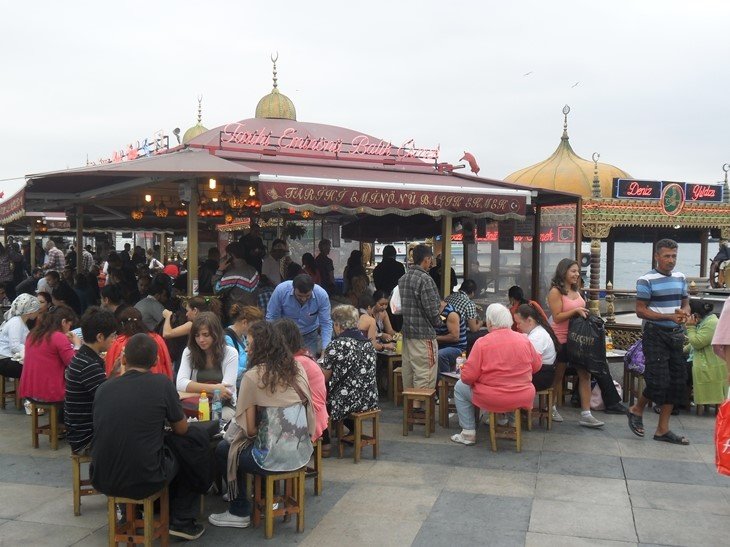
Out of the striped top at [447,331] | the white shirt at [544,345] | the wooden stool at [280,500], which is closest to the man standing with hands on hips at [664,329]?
the white shirt at [544,345]

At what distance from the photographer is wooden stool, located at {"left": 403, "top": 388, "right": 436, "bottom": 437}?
6738 millimetres

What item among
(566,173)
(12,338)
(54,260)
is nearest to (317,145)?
(12,338)

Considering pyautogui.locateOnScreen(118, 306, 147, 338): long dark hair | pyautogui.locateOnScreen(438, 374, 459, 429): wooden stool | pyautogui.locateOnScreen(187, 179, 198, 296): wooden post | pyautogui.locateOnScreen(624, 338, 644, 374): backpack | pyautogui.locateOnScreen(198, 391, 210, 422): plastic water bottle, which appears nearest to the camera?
pyautogui.locateOnScreen(198, 391, 210, 422): plastic water bottle

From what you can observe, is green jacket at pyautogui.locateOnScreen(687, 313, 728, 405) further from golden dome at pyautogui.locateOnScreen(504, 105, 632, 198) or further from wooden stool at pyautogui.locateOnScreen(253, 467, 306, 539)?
golden dome at pyautogui.locateOnScreen(504, 105, 632, 198)

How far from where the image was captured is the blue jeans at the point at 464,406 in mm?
6520

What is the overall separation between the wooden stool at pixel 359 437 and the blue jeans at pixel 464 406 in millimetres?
916

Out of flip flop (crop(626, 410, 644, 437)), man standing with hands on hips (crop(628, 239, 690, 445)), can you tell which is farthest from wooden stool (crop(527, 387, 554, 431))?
man standing with hands on hips (crop(628, 239, 690, 445))

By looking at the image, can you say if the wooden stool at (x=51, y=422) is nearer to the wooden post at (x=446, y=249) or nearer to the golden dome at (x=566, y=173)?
the wooden post at (x=446, y=249)

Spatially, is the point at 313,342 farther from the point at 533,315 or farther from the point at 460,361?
the point at 533,315

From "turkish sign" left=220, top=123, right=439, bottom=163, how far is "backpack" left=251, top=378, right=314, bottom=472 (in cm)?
630

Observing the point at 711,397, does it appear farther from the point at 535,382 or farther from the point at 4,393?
Answer: the point at 4,393

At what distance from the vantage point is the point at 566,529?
4508 mm

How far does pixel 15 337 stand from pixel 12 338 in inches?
1.3

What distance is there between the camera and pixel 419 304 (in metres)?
7.14
